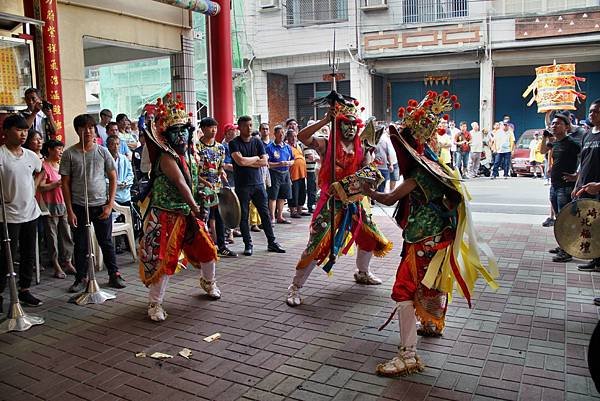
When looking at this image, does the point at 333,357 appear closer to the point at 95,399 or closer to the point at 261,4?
the point at 95,399

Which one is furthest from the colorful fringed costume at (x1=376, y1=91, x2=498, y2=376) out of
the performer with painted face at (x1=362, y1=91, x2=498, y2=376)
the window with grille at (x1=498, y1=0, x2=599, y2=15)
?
the window with grille at (x1=498, y1=0, x2=599, y2=15)

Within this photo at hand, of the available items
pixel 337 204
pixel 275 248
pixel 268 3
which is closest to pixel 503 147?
pixel 268 3

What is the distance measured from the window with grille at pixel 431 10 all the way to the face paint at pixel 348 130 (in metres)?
17.1

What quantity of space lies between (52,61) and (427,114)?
5805mm

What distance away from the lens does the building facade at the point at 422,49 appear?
64.5 ft

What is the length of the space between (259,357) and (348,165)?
87.3 inches

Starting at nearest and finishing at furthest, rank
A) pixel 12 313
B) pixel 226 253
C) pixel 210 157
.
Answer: pixel 12 313 → pixel 210 157 → pixel 226 253

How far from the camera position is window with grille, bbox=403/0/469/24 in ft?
67.3

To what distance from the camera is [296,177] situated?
10688mm

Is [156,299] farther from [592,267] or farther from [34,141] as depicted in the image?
[592,267]

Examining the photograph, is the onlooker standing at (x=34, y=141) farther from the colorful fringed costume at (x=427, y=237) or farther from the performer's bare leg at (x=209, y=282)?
the colorful fringed costume at (x=427, y=237)

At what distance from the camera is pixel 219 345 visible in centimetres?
450

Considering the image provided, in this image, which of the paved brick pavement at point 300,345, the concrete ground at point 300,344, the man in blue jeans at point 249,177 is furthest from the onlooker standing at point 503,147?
the man in blue jeans at point 249,177

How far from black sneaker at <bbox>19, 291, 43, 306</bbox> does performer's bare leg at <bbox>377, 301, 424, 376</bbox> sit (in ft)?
12.2
